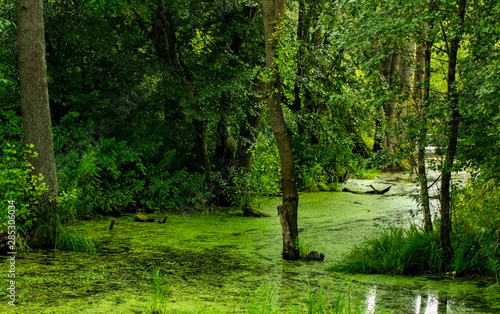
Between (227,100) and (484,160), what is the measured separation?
6120 mm

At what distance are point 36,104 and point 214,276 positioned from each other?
3217 millimetres

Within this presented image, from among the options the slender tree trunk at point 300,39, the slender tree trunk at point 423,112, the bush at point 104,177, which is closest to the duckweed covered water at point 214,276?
the slender tree trunk at point 423,112

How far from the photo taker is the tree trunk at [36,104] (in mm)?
7660

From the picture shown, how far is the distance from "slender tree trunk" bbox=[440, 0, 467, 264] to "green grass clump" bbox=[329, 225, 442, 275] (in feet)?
0.47

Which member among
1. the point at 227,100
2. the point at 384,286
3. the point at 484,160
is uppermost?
the point at 227,100

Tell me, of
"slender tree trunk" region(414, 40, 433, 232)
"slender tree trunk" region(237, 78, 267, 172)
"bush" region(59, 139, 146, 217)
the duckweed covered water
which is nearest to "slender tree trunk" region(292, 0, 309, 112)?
"slender tree trunk" region(237, 78, 267, 172)

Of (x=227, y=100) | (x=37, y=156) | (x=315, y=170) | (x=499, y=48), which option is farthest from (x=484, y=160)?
(x=315, y=170)

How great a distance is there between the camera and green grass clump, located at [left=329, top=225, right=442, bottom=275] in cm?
696

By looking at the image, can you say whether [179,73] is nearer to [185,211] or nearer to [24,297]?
[185,211]

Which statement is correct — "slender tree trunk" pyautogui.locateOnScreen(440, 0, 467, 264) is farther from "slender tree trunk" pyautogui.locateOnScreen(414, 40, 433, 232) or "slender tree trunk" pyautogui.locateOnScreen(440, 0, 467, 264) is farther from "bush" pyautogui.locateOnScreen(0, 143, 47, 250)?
"bush" pyautogui.locateOnScreen(0, 143, 47, 250)

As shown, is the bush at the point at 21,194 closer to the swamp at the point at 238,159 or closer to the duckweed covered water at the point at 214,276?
the swamp at the point at 238,159

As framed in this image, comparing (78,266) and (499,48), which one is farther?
(78,266)

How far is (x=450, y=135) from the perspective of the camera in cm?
658

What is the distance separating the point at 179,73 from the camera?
448 inches
